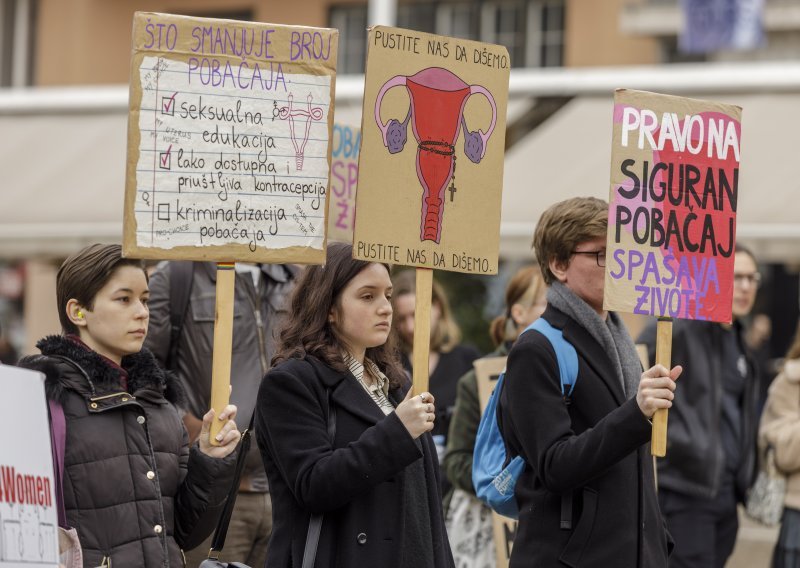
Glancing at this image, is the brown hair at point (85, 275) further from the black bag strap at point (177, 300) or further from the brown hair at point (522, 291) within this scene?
the brown hair at point (522, 291)

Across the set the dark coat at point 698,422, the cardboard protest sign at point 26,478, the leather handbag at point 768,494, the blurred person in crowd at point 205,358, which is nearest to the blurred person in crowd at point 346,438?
the cardboard protest sign at point 26,478

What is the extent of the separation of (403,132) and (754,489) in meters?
3.47

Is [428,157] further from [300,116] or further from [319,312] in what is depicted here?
[319,312]

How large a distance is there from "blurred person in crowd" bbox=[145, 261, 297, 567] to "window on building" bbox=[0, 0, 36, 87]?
44.0 feet

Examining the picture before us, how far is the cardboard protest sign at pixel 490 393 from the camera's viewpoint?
632cm

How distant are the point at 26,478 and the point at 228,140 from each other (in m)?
1.30

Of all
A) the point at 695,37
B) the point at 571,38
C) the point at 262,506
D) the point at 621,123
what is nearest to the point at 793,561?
the point at 262,506

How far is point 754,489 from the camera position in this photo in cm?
720

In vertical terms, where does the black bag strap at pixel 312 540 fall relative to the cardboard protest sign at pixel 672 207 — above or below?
below

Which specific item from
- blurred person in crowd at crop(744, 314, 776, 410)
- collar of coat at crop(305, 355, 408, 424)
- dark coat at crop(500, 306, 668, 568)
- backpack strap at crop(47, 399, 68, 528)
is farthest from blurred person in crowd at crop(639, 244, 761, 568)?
blurred person in crowd at crop(744, 314, 776, 410)

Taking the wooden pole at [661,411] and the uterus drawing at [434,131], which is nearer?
the wooden pole at [661,411]

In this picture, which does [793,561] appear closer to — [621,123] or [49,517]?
[621,123]

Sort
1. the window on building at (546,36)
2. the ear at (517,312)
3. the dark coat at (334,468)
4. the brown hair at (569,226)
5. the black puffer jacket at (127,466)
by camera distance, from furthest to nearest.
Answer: the window on building at (546,36), the ear at (517,312), the brown hair at (569,226), the black puffer jacket at (127,466), the dark coat at (334,468)

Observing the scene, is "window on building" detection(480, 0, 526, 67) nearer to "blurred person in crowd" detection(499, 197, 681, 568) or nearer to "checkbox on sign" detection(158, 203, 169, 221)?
"blurred person in crowd" detection(499, 197, 681, 568)
